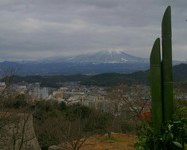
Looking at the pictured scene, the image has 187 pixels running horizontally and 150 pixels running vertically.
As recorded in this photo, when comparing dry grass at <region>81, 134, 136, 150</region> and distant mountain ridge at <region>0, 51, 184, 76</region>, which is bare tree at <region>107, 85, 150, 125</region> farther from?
distant mountain ridge at <region>0, 51, 184, 76</region>

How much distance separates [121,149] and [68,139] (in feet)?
8.65

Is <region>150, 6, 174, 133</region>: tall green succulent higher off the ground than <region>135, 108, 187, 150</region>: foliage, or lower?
higher

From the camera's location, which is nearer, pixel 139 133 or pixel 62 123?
pixel 139 133

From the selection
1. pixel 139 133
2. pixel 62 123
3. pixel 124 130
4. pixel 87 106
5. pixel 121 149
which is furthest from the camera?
pixel 87 106

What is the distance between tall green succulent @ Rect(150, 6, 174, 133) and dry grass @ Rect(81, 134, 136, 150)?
1127 cm

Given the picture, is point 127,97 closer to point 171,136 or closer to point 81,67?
point 171,136

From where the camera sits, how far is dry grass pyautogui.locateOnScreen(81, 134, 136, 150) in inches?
714

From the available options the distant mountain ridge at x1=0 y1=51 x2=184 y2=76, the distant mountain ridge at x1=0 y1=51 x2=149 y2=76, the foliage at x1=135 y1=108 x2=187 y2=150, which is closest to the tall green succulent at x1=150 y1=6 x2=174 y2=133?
the foliage at x1=135 y1=108 x2=187 y2=150

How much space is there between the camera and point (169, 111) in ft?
21.0

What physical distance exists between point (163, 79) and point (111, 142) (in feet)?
44.1

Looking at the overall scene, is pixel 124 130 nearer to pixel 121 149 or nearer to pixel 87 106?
pixel 87 106

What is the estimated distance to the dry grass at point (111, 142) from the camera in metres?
18.1

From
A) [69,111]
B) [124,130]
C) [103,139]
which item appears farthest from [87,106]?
[103,139]

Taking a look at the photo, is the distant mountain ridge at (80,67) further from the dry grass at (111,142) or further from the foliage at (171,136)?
the foliage at (171,136)
